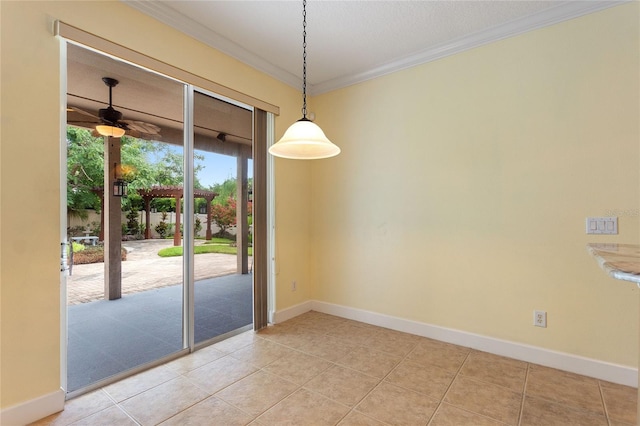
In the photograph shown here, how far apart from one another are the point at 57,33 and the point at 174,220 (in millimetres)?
1439

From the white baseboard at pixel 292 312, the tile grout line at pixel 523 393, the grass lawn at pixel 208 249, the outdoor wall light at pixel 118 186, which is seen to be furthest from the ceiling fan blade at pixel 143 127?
the tile grout line at pixel 523 393

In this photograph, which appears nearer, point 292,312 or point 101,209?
point 101,209

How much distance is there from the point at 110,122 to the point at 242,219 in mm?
1413

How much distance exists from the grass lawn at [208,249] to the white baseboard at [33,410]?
108 cm

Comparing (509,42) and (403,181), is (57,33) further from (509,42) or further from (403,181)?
(509,42)

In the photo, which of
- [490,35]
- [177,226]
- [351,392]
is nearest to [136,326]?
[177,226]

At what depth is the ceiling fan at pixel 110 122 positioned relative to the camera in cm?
200

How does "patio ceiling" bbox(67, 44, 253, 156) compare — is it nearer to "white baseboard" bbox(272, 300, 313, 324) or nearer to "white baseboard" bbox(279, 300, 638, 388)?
"white baseboard" bbox(272, 300, 313, 324)

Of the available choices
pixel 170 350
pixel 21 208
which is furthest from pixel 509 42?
pixel 170 350

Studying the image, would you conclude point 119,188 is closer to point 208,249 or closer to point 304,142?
point 208,249

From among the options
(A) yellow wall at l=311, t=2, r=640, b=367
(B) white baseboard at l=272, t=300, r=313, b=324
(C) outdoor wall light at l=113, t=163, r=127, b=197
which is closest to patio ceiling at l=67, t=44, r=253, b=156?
(C) outdoor wall light at l=113, t=163, r=127, b=197

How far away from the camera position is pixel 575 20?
87.5 inches

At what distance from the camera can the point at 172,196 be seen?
2527 mm

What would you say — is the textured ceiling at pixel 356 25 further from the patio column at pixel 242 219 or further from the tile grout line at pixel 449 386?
the tile grout line at pixel 449 386
